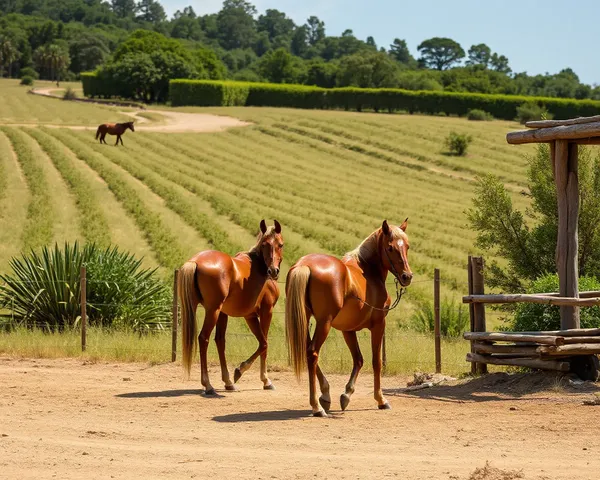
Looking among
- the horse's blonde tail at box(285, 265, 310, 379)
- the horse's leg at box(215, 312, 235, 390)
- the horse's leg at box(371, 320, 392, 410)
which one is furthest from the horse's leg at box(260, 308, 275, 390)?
the horse's blonde tail at box(285, 265, 310, 379)

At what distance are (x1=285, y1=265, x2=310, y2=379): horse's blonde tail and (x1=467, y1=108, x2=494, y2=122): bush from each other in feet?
280

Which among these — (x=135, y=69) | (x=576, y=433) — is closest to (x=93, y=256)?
(x=576, y=433)

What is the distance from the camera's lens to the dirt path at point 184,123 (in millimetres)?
75188

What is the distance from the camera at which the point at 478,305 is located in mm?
14211

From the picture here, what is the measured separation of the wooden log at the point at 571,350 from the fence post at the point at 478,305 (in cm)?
157

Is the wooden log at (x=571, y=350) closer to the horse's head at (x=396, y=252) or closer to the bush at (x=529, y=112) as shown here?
the horse's head at (x=396, y=252)

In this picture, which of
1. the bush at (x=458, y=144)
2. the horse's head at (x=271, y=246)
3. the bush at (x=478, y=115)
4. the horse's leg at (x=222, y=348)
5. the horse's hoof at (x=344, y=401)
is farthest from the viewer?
the bush at (x=478, y=115)

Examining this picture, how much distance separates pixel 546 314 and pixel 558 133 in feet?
8.46

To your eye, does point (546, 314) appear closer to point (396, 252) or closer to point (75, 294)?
point (396, 252)

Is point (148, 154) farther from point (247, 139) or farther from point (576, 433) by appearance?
point (576, 433)

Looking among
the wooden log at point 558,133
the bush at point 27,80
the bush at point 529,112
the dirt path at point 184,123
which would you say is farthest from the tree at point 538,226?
the bush at point 27,80

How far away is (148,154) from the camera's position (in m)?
59.7

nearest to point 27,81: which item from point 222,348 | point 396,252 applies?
point 222,348

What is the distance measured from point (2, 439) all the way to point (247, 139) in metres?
63.6
